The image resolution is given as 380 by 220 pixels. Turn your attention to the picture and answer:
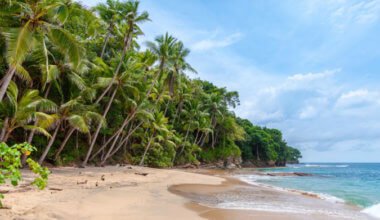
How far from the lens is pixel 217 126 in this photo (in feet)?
118

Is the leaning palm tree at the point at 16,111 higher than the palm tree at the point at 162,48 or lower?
lower

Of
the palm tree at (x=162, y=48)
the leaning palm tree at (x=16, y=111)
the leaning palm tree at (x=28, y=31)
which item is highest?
the palm tree at (x=162, y=48)

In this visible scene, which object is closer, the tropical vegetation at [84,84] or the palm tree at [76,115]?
the tropical vegetation at [84,84]

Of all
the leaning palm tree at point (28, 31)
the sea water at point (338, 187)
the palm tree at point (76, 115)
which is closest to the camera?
the leaning palm tree at point (28, 31)

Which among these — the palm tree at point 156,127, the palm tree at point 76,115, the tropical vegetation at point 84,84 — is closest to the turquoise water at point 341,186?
the palm tree at point 156,127

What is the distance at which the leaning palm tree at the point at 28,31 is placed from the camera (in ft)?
20.9

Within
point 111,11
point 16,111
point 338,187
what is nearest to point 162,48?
point 111,11

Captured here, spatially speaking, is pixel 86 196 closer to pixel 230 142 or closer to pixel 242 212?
pixel 242 212

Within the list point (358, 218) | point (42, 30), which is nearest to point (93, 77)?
point (42, 30)

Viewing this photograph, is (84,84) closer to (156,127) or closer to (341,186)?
(156,127)

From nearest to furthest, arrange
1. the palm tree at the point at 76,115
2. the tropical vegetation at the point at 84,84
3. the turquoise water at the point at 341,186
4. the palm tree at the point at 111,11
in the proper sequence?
the tropical vegetation at the point at 84,84, the turquoise water at the point at 341,186, the palm tree at the point at 76,115, the palm tree at the point at 111,11

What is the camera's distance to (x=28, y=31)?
21.9 feet

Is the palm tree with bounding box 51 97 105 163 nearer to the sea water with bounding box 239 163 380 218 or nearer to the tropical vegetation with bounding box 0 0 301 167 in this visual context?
the tropical vegetation with bounding box 0 0 301 167

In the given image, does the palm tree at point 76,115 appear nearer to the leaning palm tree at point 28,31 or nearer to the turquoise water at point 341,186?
the leaning palm tree at point 28,31
